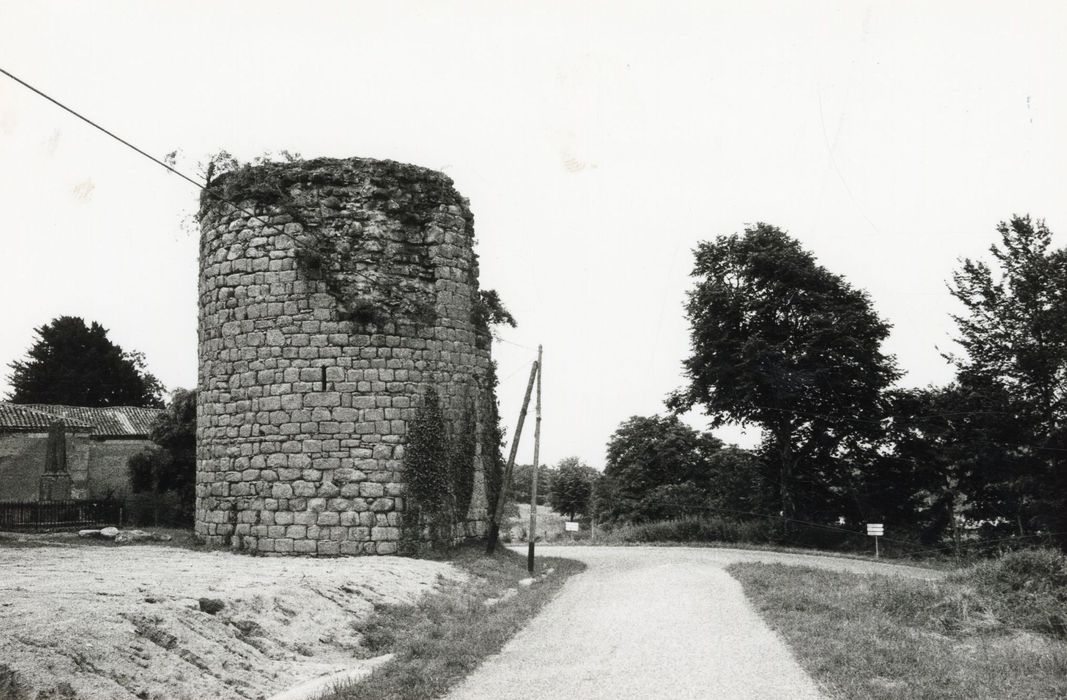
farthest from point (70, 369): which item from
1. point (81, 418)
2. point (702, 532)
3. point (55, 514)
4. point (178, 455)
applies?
point (702, 532)

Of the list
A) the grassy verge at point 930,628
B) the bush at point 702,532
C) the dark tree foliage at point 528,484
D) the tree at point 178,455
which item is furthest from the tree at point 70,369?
the grassy verge at point 930,628

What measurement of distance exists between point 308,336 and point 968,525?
2713 centimetres

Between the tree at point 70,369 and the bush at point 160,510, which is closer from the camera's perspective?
the bush at point 160,510

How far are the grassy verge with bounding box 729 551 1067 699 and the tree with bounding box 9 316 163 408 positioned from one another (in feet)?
146

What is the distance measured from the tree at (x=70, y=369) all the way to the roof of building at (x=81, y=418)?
7.36m

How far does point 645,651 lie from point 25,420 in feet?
124

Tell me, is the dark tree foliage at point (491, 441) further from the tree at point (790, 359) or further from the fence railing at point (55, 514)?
the tree at point (790, 359)

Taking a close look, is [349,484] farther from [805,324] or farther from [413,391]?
[805,324]

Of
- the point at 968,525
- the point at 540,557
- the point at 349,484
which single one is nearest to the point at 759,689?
the point at 349,484

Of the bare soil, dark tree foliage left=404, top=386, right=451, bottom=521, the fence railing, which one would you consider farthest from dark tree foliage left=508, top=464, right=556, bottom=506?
the bare soil

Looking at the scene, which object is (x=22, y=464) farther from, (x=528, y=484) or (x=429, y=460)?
(x=528, y=484)

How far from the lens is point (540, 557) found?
21.1 metres

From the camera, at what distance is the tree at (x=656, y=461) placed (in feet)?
137

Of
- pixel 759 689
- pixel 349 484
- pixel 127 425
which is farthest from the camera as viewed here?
pixel 127 425
